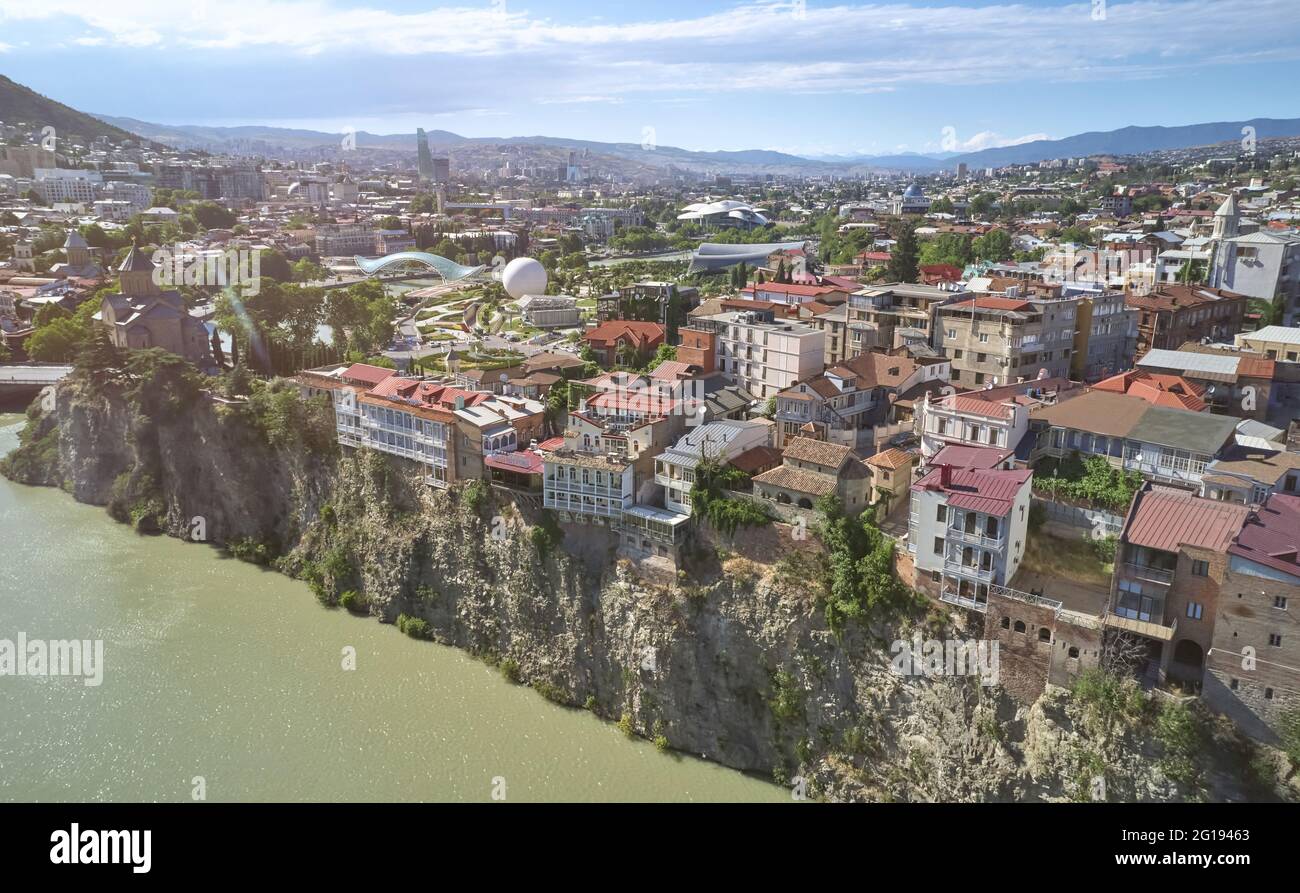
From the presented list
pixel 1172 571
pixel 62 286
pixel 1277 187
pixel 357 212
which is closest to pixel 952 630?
pixel 1172 571

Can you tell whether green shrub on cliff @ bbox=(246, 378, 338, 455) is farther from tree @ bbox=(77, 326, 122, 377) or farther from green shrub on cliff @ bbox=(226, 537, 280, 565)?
tree @ bbox=(77, 326, 122, 377)

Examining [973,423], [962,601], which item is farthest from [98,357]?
[962,601]

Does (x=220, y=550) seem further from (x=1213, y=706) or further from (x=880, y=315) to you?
(x=1213, y=706)

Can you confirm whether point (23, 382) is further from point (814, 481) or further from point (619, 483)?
point (814, 481)

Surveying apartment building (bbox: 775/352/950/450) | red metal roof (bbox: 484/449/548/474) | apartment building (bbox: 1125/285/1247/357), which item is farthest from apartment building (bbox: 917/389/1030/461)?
apartment building (bbox: 1125/285/1247/357)

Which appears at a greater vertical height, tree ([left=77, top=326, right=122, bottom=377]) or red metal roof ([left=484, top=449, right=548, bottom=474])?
tree ([left=77, top=326, right=122, bottom=377])

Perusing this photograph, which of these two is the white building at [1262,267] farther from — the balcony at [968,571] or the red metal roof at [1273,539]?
the balcony at [968,571]
